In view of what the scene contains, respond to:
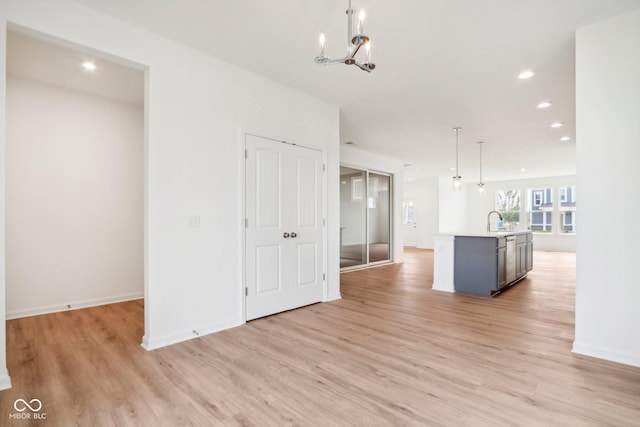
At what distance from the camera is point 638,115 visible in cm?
252

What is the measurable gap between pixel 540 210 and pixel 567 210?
31.0 inches

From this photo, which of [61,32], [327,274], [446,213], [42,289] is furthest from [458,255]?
[446,213]

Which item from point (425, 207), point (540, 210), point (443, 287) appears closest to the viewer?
point (443, 287)

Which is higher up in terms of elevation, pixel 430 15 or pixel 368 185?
pixel 430 15

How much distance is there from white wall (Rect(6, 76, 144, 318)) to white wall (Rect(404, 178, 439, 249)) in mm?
10027

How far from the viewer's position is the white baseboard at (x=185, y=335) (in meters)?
2.87

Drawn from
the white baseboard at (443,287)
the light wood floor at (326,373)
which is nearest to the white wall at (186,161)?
the light wood floor at (326,373)

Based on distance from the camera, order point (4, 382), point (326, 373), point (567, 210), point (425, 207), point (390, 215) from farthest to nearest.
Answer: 1. point (425, 207)
2. point (567, 210)
3. point (390, 215)
4. point (326, 373)
5. point (4, 382)

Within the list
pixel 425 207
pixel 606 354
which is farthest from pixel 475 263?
pixel 425 207

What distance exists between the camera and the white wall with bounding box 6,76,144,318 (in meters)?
3.77

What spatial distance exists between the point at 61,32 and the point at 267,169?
2.10 meters

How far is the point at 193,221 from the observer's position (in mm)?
3174

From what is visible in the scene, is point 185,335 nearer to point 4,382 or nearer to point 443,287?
point 4,382

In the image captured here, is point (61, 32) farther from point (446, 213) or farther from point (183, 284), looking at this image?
point (446, 213)
